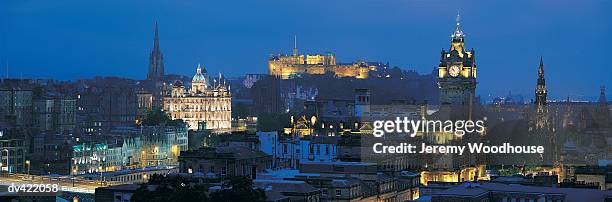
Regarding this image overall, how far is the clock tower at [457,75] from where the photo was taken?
376 ft

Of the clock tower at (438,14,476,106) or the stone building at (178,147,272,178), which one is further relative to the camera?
the clock tower at (438,14,476,106)

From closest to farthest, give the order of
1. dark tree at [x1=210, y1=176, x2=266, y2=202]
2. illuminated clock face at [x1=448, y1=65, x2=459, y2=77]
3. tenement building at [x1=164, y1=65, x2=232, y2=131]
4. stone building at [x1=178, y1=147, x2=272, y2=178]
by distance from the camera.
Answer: dark tree at [x1=210, y1=176, x2=266, y2=202], stone building at [x1=178, y1=147, x2=272, y2=178], illuminated clock face at [x1=448, y1=65, x2=459, y2=77], tenement building at [x1=164, y1=65, x2=232, y2=131]

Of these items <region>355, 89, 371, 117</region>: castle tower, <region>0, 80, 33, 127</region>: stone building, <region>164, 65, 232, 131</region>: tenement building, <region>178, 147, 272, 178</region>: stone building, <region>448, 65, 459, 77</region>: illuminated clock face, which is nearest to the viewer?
<region>178, 147, 272, 178</region>: stone building

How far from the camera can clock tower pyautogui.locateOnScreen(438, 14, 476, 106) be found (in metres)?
114

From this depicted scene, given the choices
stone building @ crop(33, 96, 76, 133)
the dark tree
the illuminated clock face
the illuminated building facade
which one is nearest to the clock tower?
the illuminated clock face

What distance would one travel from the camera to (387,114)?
10819 cm

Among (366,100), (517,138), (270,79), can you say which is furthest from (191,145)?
(270,79)

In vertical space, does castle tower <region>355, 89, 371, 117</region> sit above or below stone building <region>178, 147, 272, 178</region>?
above

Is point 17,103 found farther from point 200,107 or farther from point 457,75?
point 457,75

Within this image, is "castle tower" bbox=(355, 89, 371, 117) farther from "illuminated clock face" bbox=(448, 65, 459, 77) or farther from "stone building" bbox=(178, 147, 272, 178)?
"stone building" bbox=(178, 147, 272, 178)

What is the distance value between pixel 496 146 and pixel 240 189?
56.7 meters

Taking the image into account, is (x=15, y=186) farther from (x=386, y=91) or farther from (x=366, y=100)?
(x=386, y=91)

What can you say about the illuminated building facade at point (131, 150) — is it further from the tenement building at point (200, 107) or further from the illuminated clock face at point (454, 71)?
the tenement building at point (200, 107)

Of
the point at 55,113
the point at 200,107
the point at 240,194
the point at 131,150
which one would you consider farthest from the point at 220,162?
the point at 200,107
